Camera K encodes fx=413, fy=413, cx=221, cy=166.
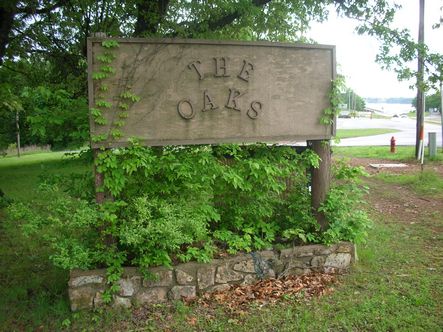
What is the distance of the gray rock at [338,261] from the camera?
15.8 ft

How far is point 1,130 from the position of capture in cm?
962

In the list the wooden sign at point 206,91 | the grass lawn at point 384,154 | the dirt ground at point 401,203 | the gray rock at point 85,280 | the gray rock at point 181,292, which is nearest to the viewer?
the gray rock at point 85,280

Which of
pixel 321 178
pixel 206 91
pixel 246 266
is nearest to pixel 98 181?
pixel 206 91

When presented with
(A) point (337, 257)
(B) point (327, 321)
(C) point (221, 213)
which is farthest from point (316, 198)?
(B) point (327, 321)

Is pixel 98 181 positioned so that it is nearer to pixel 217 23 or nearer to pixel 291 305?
pixel 291 305

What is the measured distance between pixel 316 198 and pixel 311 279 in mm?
949

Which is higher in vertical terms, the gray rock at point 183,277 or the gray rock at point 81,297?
the gray rock at point 183,277

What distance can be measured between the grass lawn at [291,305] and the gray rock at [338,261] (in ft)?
0.45

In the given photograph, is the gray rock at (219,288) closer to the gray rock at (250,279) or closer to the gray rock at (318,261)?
the gray rock at (250,279)

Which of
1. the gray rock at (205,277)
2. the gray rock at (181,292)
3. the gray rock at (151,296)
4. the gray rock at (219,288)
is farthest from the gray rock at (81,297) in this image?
the gray rock at (219,288)

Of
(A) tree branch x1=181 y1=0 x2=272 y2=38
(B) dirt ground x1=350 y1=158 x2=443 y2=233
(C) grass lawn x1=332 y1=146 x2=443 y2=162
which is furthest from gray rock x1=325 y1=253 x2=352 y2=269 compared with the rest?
(C) grass lawn x1=332 y1=146 x2=443 y2=162

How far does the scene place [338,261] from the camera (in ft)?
15.9

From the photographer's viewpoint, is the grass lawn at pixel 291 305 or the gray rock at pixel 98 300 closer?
the grass lawn at pixel 291 305

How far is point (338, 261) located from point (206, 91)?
249 cm
